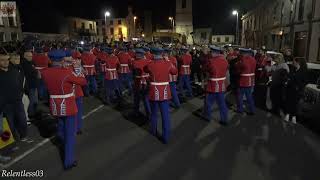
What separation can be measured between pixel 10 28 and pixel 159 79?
39234 millimetres

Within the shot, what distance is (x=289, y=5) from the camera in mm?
26594

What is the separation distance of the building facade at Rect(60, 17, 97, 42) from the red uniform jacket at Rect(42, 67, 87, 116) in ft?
174

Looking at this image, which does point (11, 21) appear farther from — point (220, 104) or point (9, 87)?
point (220, 104)

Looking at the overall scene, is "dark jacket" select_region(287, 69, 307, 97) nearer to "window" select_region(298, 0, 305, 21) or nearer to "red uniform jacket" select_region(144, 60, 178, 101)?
"red uniform jacket" select_region(144, 60, 178, 101)

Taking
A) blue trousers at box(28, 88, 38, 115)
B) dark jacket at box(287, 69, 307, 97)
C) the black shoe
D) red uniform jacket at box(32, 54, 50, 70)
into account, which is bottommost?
the black shoe

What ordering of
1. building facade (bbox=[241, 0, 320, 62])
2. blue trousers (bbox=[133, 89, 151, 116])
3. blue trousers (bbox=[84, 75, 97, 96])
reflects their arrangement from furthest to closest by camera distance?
building facade (bbox=[241, 0, 320, 62]) → blue trousers (bbox=[84, 75, 97, 96]) → blue trousers (bbox=[133, 89, 151, 116])

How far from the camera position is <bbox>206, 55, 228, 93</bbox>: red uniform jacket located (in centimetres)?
797

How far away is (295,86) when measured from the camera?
324 inches

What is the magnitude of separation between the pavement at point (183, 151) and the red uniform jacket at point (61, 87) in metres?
1.15

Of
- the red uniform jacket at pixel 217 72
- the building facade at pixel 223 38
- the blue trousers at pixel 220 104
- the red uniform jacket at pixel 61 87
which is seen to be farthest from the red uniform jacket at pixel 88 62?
the building facade at pixel 223 38

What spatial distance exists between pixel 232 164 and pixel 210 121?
9.91ft

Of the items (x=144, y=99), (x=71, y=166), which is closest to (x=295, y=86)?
(x=144, y=99)

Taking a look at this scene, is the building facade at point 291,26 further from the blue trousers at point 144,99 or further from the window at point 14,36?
the window at point 14,36

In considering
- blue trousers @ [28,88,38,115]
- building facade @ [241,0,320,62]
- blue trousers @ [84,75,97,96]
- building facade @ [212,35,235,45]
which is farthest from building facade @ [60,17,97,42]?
blue trousers @ [28,88,38,115]
